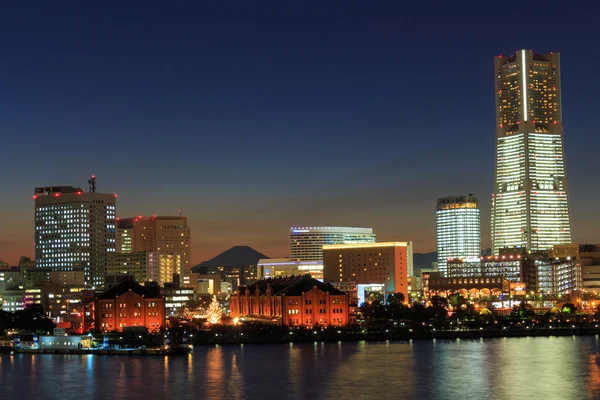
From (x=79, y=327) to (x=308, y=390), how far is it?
267 feet

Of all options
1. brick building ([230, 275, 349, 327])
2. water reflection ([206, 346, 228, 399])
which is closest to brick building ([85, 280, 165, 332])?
brick building ([230, 275, 349, 327])

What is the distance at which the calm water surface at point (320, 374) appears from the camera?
8512 centimetres

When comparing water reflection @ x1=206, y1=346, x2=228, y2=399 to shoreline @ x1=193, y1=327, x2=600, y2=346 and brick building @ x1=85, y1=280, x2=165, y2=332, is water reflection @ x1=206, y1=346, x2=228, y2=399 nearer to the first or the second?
shoreline @ x1=193, y1=327, x2=600, y2=346

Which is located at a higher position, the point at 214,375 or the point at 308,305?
the point at 308,305

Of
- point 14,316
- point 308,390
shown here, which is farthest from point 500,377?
point 14,316

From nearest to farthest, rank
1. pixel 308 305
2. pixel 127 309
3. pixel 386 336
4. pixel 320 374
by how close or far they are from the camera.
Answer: pixel 320 374 → pixel 127 309 → pixel 386 336 → pixel 308 305

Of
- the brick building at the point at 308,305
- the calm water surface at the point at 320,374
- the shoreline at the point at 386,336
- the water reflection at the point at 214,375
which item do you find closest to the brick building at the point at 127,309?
the shoreline at the point at 386,336

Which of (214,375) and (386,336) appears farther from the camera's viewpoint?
(386,336)

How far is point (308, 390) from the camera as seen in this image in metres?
86.1

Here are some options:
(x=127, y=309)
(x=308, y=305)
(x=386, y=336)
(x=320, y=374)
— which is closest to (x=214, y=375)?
(x=320, y=374)

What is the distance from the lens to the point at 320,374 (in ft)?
319

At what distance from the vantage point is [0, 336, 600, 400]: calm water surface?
85.1 m

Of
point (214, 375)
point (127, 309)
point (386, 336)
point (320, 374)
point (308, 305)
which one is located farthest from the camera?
point (308, 305)

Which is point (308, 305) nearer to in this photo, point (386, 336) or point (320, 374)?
point (386, 336)
